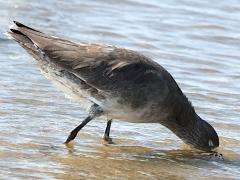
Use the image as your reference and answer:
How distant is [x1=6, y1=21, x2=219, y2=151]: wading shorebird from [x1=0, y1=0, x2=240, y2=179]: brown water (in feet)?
1.22

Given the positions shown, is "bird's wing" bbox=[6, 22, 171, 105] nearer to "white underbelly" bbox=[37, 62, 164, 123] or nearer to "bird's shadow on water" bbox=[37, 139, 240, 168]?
"white underbelly" bbox=[37, 62, 164, 123]

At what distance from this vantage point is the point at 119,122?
887cm

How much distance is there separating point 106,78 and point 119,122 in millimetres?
1116

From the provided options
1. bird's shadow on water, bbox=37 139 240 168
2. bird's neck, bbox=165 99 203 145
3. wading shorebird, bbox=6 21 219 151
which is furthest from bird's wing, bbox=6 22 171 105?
bird's shadow on water, bbox=37 139 240 168

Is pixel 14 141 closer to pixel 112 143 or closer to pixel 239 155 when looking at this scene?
pixel 112 143

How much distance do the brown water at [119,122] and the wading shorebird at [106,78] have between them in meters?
0.37

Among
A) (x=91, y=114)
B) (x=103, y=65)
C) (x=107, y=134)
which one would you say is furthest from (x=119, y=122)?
(x=103, y=65)

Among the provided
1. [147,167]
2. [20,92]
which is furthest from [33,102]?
[147,167]

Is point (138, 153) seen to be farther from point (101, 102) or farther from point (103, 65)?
point (103, 65)

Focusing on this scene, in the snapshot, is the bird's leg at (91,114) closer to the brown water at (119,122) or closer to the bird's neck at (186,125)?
the brown water at (119,122)

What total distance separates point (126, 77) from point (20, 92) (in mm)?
1679

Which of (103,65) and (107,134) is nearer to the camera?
(103,65)

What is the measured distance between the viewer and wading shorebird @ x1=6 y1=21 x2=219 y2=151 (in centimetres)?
786

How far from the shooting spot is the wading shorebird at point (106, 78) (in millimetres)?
7859
